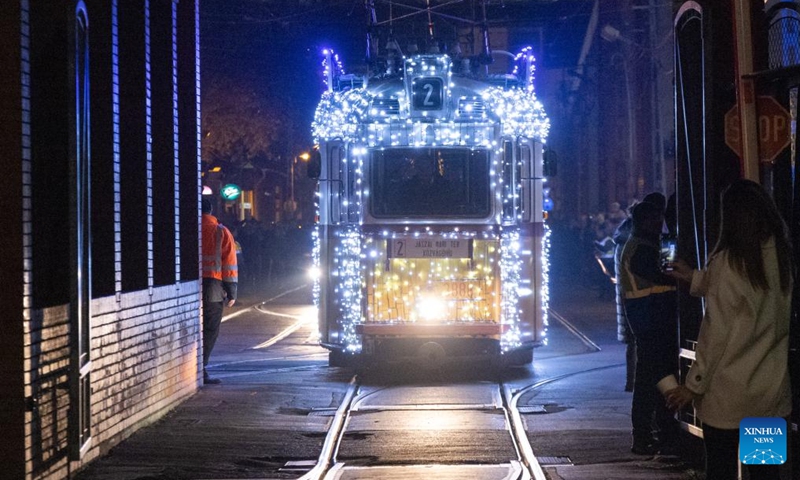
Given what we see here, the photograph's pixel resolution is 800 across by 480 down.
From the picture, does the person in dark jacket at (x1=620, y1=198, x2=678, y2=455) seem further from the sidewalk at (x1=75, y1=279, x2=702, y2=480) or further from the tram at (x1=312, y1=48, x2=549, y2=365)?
the tram at (x1=312, y1=48, x2=549, y2=365)

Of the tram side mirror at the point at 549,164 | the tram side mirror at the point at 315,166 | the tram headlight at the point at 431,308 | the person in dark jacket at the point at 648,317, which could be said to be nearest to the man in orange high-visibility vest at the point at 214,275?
the tram side mirror at the point at 315,166

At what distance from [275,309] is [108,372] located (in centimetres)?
1793

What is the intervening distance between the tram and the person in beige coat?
866 centimetres

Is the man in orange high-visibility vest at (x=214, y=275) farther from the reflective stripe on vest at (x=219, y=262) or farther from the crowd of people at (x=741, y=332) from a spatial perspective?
the crowd of people at (x=741, y=332)

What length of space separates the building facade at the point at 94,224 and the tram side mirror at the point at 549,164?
13.1 feet

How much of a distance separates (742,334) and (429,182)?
30.0 ft

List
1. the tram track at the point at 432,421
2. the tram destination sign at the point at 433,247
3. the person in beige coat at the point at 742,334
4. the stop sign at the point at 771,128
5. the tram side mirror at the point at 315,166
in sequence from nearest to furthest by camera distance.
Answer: the person in beige coat at the point at 742,334, the stop sign at the point at 771,128, the tram track at the point at 432,421, the tram destination sign at the point at 433,247, the tram side mirror at the point at 315,166

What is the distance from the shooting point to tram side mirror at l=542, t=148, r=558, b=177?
48.2ft

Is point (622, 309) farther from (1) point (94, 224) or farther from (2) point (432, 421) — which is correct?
(1) point (94, 224)

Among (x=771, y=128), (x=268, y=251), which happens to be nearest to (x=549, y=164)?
(x=771, y=128)

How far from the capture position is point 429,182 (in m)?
14.5

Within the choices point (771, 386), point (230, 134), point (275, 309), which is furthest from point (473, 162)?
point (230, 134)

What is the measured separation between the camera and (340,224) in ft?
48.1

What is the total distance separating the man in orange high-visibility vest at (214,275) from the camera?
46.9ft
